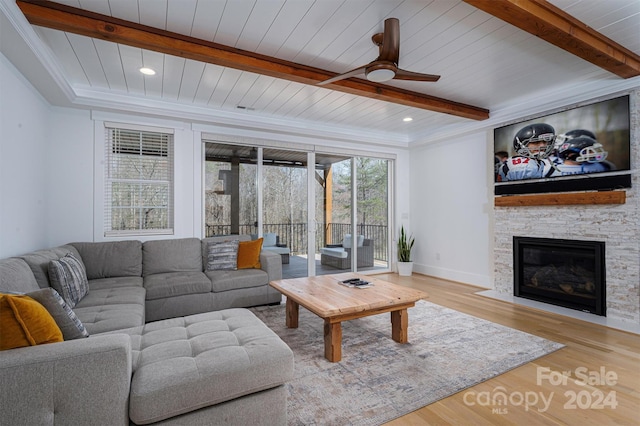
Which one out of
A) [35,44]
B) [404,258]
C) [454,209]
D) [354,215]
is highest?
[35,44]

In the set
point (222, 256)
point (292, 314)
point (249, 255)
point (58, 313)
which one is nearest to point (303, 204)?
point (249, 255)

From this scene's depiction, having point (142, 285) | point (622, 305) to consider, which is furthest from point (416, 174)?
point (142, 285)

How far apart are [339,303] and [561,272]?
303 cm

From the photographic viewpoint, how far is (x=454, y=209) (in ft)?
17.1

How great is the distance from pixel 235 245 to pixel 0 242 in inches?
84.0

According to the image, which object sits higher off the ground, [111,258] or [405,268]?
[111,258]

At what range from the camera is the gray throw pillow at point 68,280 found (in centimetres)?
239

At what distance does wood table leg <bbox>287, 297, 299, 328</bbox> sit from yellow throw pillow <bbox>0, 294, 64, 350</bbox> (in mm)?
1958

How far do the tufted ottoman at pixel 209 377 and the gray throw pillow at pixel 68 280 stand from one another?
3.20 feet

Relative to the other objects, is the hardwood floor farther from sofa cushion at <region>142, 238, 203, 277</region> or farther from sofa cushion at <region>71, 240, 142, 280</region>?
sofa cushion at <region>71, 240, 142, 280</region>

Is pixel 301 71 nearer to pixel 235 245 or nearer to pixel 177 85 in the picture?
pixel 177 85

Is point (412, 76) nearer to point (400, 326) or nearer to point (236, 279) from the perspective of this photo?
point (400, 326)

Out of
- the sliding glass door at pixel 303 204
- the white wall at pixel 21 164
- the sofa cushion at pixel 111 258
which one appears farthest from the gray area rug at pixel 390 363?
the white wall at pixel 21 164

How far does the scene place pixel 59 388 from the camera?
1206mm
